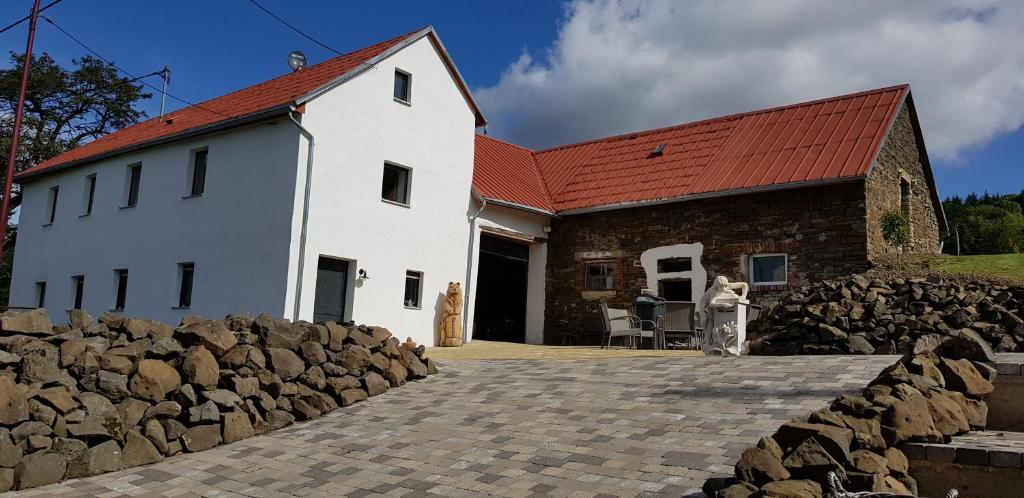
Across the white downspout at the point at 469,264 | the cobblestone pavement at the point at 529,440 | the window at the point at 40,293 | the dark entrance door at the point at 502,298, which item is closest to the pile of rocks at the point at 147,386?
the cobblestone pavement at the point at 529,440

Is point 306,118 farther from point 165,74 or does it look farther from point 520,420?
point 165,74

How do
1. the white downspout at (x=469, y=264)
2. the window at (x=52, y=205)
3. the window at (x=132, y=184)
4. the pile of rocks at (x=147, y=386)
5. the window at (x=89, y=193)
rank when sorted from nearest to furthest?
the pile of rocks at (x=147, y=386), the white downspout at (x=469, y=264), the window at (x=132, y=184), the window at (x=89, y=193), the window at (x=52, y=205)

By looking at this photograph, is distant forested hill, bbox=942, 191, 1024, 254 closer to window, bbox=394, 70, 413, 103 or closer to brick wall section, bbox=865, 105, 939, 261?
brick wall section, bbox=865, 105, 939, 261

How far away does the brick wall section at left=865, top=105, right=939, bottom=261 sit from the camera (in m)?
15.3

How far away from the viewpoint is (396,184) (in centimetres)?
1697

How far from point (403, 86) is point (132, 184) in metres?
7.91

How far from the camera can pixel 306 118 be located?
1494 centimetres

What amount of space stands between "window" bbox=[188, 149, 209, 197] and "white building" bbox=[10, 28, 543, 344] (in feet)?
0.11

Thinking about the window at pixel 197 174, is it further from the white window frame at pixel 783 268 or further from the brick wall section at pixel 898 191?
the brick wall section at pixel 898 191

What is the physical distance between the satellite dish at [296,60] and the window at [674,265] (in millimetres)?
10597

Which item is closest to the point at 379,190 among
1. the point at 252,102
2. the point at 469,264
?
the point at 469,264

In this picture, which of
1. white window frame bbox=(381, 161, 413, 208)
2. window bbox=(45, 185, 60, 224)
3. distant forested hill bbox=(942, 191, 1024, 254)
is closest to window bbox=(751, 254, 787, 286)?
white window frame bbox=(381, 161, 413, 208)

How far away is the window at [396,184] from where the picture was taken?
55.0 feet

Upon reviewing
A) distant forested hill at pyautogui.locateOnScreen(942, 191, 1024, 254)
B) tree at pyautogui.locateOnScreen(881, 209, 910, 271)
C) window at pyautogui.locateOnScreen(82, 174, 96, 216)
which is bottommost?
tree at pyautogui.locateOnScreen(881, 209, 910, 271)
